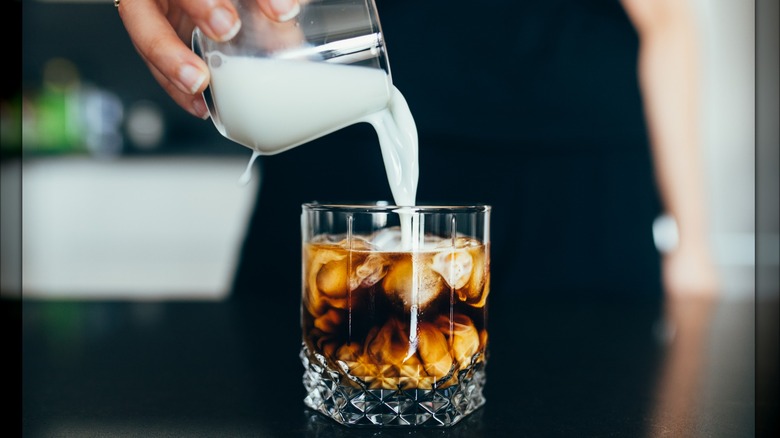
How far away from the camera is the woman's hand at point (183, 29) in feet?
2.11

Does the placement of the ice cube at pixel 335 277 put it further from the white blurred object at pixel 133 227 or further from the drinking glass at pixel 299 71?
the white blurred object at pixel 133 227

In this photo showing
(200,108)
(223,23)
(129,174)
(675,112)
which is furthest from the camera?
(129,174)

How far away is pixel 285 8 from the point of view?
2.13ft

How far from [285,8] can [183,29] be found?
16.3 inches

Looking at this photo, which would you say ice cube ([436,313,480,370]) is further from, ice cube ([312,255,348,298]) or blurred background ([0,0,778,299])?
blurred background ([0,0,778,299])

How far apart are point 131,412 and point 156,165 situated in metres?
2.39

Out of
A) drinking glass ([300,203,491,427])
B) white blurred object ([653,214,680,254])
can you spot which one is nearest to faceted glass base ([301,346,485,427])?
drinking glass ([300,203,491,427])

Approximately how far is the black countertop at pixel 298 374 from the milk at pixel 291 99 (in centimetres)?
22

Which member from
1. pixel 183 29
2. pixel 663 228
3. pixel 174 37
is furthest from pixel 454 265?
pixel 663 228

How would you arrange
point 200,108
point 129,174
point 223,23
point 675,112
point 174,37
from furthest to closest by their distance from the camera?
point 129,174 < point 675,112 < point 200,108 < point 174,37 < point 223,23

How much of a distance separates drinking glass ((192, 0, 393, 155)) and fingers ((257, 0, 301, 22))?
1 centimetres

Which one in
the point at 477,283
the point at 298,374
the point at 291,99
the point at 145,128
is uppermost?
the point at 145,128

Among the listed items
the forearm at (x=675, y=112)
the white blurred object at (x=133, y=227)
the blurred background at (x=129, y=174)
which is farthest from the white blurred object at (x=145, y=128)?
the forearm at (x=675, y=112)

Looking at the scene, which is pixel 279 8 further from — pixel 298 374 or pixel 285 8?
pixel 298 374
